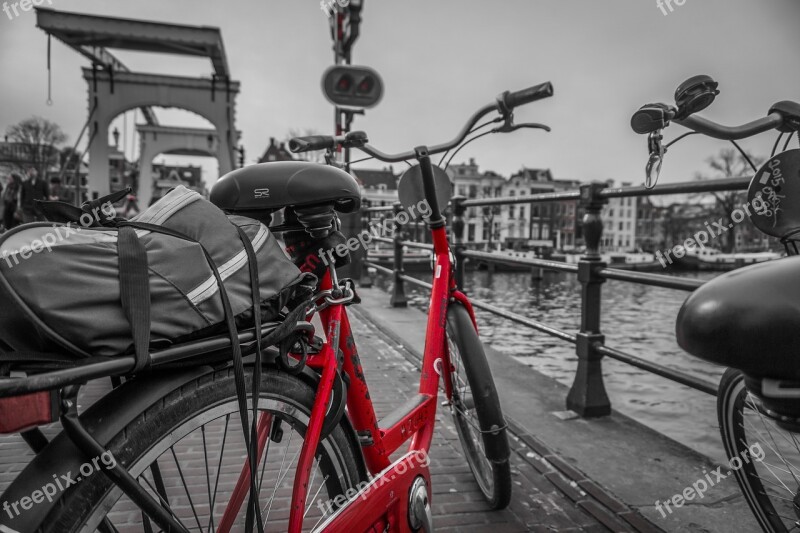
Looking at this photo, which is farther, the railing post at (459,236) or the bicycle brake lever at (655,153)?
the railing post at (459,236)

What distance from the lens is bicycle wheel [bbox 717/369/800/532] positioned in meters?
1.51

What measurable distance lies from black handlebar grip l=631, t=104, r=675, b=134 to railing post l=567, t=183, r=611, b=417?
1.64 m

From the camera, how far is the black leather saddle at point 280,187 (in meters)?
1.36

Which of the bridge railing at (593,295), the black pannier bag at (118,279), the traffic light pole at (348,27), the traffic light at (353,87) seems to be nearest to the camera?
the black pannier bag at (118,279)

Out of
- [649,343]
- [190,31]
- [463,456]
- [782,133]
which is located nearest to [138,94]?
[190,31]

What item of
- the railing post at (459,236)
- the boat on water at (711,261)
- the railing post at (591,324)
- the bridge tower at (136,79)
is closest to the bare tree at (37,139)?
the bridge tower at (136,79)

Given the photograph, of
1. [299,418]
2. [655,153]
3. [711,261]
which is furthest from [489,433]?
[711,261]

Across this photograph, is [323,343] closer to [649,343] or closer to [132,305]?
[132,305]

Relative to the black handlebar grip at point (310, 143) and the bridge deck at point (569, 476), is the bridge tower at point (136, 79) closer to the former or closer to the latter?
the bridge deck at point (569, 476)

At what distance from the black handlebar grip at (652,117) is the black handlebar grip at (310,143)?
960 millimetres

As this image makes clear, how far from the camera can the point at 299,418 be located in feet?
4.12

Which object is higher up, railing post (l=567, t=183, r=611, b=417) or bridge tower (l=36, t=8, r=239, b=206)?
bridge tower (l=36, t=8, r=239, b=206)

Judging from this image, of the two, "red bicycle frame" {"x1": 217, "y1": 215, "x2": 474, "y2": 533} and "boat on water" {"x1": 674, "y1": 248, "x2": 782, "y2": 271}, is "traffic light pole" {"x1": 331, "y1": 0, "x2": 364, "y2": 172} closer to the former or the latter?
"red bicycle frame" {"x1": 217, "y1": 215, "x2": 474, "y2": 533}

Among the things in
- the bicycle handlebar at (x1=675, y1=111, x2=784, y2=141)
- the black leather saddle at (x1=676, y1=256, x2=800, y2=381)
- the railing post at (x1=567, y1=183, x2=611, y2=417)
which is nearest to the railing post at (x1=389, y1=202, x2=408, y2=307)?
the railing post at (x1=567, y1=183, x2=611, y2=417)
